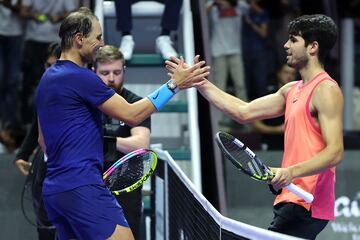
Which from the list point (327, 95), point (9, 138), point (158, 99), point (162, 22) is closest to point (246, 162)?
point (327, 95)

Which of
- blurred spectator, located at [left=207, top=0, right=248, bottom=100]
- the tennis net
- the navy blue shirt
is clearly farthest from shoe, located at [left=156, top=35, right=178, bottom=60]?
the navy blue shirt

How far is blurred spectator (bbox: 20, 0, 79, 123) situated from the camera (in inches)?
441

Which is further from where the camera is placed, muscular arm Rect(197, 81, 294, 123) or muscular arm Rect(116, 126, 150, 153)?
muscular arm Rect(116, 126, 150, 153)

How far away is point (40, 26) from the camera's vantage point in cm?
1121

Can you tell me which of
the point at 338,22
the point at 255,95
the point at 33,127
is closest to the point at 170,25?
the point at 33,127

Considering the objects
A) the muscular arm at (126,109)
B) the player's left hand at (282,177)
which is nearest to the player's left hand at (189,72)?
the muscular arm at (126,109)

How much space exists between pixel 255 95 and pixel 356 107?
151 cm

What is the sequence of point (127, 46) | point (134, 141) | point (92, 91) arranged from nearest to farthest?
point (92, 91), point (134, 141), point (127, 46)

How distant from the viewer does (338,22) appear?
12578 mm

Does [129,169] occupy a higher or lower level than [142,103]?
lower

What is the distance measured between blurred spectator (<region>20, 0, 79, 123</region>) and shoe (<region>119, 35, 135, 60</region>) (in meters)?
2.50

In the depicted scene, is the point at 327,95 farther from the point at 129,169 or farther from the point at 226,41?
the point at 226,41

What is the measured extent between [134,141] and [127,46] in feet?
7.79

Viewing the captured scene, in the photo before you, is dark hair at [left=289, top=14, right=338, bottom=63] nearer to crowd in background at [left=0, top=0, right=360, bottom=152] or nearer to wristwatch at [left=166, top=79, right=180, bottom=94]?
wristwatch at [left=166, top=79, right=180, bottom=94]
